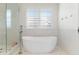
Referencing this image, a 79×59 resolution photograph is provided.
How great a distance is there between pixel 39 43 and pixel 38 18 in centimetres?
31

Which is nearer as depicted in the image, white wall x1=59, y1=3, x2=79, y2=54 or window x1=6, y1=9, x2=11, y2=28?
white wall x1=59, y1=3, x2=79, y2=54

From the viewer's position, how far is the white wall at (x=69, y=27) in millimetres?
1414

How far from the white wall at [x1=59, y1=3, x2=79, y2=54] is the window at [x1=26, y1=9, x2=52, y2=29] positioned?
0.53 feet

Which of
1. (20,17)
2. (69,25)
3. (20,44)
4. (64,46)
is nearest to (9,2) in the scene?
(20,17)

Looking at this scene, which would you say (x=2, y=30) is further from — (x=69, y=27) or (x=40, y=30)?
(x=69, y=27)

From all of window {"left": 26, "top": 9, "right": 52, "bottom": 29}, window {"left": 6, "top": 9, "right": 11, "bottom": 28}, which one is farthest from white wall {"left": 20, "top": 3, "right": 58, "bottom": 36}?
window {"left": 6, "top": 9, "right": 11, "bottom": 28}

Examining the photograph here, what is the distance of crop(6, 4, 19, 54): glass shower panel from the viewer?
1.55 m

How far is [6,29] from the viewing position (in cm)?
160

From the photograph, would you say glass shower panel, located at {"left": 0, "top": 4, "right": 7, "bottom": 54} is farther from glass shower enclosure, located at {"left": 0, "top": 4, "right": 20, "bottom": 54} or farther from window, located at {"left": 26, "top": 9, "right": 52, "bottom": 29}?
window, located at {"left": 26, "top": 9, "right": 52, "bottom": 29}

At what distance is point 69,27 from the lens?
1.46m
